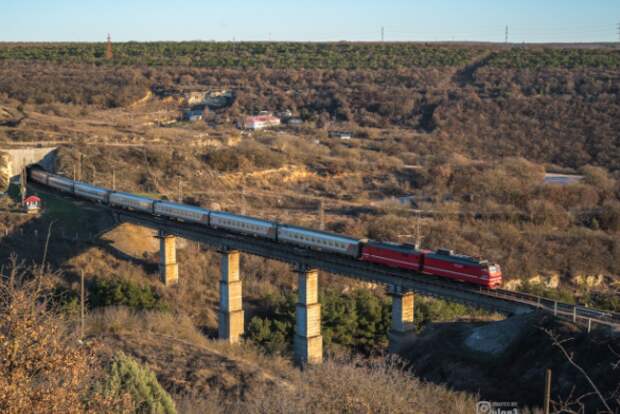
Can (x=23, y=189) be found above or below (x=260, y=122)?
below

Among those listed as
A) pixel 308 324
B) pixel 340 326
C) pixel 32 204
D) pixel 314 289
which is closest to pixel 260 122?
pixel 32 204

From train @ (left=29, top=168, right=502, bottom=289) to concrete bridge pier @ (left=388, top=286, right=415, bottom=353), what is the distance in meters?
1.29

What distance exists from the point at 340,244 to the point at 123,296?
13486 millimetres

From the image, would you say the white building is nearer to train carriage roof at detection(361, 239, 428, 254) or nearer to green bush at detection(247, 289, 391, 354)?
green bush at detection(247, 289, 391, 354)

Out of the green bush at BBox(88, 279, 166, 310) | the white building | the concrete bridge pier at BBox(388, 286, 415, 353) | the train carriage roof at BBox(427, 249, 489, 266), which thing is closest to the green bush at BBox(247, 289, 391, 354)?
the concrete bridge pier at BBox(388, 286, 415, 353)

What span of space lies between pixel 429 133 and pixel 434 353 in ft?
205

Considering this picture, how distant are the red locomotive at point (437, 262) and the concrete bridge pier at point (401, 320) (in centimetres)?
131

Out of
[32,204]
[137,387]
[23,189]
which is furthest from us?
[23,189]

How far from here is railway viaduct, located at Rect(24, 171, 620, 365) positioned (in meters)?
32.0

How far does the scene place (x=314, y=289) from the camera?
3838cm

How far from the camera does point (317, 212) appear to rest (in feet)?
200

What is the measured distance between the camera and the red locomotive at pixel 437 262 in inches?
1284

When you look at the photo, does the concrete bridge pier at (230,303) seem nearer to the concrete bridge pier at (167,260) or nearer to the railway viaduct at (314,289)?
the railway viaduct at (314,289)

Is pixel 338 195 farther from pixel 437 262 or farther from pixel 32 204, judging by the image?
pixel 437 262
